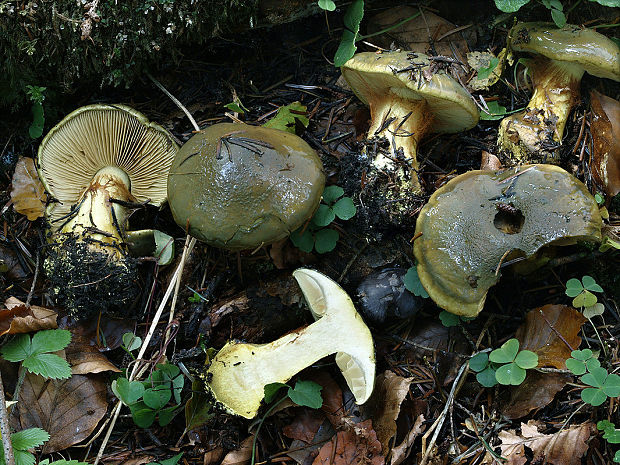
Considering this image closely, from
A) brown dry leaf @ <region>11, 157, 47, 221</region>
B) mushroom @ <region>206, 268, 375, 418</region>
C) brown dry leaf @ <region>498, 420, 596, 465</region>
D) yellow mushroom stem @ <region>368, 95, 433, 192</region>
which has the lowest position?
brown dry leaf @ <region>498, 420, 596, 465</region>

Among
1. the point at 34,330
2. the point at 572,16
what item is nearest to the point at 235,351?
the point at 34,330

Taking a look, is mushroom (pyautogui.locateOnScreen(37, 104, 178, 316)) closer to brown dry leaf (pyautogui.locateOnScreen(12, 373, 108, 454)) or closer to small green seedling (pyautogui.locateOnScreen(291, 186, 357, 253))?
brown dry leaf (pyautogui.locateOnScreen(12, 373, 108, 454))

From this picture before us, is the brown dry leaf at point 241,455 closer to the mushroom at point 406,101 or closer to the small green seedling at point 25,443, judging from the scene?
the small green seedling at point 25,443

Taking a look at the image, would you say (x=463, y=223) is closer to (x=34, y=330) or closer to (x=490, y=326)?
(x=490, y=326)

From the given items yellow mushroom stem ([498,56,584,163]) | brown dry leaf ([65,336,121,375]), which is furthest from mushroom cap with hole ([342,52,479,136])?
brown dry leaf ([65,336,121,375])

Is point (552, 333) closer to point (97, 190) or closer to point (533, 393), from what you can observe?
point (533, 393)
